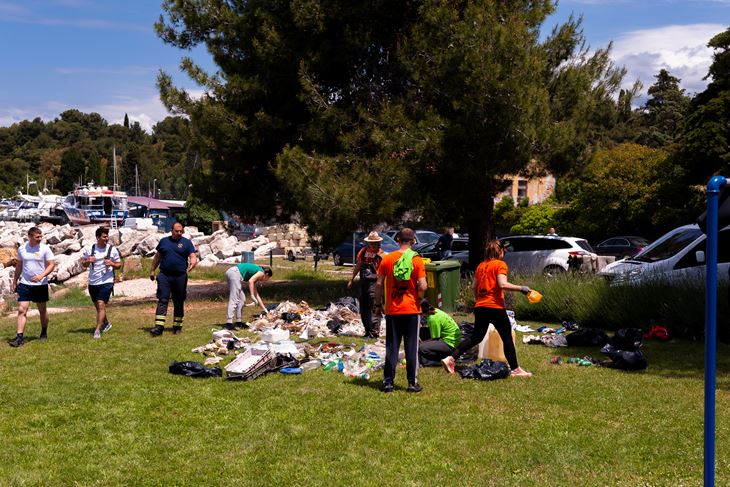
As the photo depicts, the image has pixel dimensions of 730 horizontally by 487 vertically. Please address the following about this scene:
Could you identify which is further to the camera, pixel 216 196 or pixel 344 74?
pixel 216 196

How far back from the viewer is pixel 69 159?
121m

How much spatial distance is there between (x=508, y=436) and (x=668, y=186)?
105 feet

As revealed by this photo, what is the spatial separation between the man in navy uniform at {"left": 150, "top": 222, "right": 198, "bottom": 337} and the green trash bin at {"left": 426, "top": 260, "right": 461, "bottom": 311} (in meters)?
4.68

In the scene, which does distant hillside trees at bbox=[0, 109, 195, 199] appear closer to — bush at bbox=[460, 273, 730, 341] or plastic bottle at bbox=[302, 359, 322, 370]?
bush at bbox=[460, 273, 730, 341]

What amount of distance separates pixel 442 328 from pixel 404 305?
1859mm

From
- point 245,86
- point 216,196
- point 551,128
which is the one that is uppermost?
point 245,86

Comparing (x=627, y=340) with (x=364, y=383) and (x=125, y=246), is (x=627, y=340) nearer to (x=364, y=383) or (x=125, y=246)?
(x=364, y=383)

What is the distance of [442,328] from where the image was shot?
998cm

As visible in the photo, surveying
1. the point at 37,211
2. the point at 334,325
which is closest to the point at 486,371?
the point at 334,325

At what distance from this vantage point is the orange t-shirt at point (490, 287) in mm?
9234

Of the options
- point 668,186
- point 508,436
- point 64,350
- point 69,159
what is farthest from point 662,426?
point 69,159

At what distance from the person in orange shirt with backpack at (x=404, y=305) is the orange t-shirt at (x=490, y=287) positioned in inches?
49.5

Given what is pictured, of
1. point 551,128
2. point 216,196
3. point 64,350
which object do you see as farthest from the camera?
point 216,196

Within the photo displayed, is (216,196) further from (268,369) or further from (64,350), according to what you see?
(268,369)
